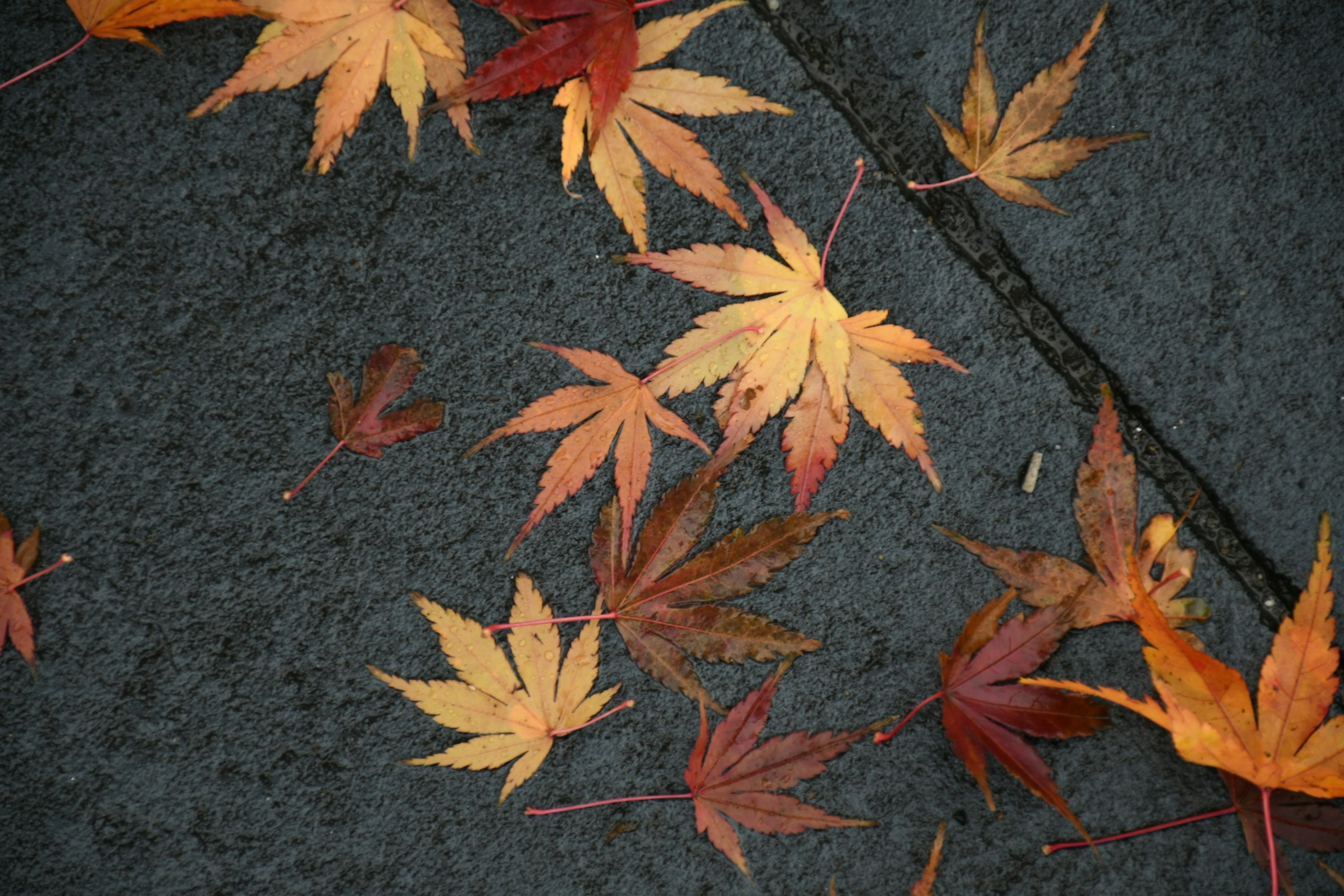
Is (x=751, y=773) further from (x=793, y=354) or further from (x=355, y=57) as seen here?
(x=355, y=57)

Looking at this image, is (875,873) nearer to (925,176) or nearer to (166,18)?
(925,176)

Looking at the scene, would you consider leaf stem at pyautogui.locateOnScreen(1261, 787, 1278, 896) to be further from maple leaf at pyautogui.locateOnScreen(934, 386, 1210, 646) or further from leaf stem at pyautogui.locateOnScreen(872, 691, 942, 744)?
leaf stem at pyautogui.locateOnScreen(872, 691, 942, 744)

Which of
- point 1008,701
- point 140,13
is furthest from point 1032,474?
point 140,13

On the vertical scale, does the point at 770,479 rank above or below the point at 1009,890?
above

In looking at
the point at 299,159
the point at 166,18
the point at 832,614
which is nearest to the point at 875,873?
the point at 832,614

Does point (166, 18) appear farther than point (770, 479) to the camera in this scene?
No

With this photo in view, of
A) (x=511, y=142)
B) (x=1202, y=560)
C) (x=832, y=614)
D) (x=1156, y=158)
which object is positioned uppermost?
(x=511, y=142)
